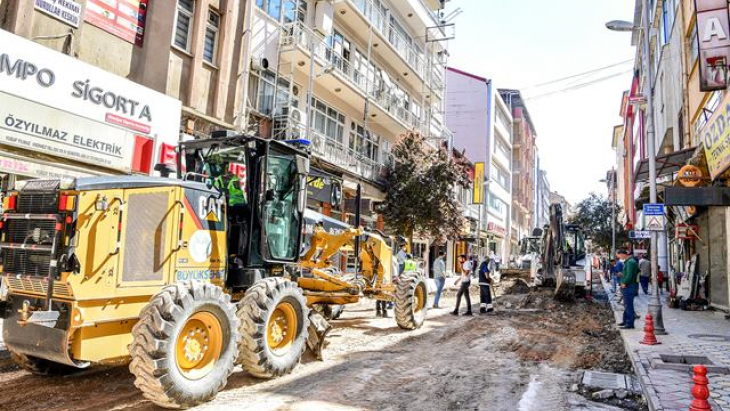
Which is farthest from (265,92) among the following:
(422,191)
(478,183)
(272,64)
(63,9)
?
(478,183)

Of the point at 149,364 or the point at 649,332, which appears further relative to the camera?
the point at 649,332

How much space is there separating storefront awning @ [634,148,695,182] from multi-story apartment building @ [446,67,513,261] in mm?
26412

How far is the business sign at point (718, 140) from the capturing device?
10383 millimetres

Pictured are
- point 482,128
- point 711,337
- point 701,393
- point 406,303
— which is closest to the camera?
point 701,393

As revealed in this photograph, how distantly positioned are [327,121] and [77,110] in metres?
11.9

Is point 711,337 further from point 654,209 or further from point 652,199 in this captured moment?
point 652,199

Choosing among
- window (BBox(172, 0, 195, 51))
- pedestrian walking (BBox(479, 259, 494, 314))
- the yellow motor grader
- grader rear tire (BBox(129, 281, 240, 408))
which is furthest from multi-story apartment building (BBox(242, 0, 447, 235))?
grader rear tire (BBox(129, 281, 240, 408))

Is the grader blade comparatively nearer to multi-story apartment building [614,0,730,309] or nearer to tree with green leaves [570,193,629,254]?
multi-story apartment building [614,0,730,309]

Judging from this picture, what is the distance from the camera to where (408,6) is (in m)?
27.6

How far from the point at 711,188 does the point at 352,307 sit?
9.88m

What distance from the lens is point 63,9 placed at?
1071 cm

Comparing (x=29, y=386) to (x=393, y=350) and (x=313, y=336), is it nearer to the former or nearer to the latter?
(x=313, y=336)

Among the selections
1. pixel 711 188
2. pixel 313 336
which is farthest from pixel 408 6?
pixel 313 336

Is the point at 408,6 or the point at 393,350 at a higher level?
the point at 408,6
